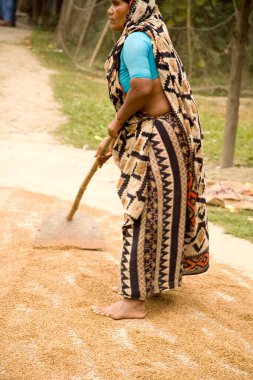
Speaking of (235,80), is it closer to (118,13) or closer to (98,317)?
(118,13)

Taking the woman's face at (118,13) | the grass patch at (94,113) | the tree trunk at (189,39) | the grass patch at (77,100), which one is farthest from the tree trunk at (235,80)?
the woman's face at (118,13)

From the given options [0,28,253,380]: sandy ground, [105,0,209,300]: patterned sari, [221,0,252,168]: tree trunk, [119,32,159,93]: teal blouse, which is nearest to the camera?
[0,28,253,380]: sandy ground

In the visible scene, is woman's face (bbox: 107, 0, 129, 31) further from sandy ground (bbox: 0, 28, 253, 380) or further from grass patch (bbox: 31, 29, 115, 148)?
grass patch (bbox: 31, 29, 115, 148)

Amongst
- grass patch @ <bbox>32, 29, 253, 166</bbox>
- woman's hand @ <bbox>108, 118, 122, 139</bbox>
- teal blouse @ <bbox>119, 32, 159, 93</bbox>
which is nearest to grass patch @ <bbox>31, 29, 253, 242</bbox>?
grass patch @ <bbox>32, 29, 253, 166</bbox>

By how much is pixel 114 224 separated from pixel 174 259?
1950 millimetres

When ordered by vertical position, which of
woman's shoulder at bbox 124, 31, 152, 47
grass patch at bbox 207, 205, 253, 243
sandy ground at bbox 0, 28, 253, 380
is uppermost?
woman's shoulder at bbox 124, 31, 152, 47

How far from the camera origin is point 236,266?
493cm

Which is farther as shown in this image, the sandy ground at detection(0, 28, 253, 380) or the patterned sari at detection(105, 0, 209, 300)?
the patterned sari at detection(105, 0, 209, 300)

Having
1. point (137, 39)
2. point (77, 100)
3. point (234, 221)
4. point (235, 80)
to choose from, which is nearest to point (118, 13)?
point (137, 39)

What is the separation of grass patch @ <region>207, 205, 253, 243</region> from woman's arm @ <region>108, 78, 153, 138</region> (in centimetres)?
230

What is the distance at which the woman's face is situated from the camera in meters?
3.65

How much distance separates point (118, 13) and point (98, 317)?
5.12ft

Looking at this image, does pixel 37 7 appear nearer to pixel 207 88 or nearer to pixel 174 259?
pixel 207 88

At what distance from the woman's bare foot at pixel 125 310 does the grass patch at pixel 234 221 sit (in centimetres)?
202
